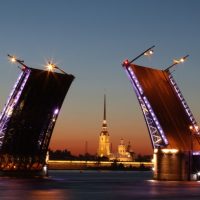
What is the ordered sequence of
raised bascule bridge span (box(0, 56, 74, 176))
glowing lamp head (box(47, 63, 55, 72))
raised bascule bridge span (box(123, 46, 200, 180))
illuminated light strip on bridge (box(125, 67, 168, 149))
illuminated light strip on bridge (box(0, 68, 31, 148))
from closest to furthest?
illuminated light strip on bridge (box(0, 68, 31, 148)) → raised bascule bridge span (box(0, 56, 74, 176)) → glowing lamp head (box(47, 63, 55, 72)) → illuminated light strip on bridge (box(125, 67, 168, 149)) → raised bascule bridge span (box(123, 46, 200, 180))

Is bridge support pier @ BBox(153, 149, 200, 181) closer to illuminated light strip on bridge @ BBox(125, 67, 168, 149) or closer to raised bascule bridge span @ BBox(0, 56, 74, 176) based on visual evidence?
illuminated light strip on bridge @ BBox(125, 67, 168, 149)

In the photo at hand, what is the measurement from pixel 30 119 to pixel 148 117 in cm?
1291

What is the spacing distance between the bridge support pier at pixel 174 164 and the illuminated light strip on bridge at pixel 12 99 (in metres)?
16.4

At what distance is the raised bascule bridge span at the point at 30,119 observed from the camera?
62750mm

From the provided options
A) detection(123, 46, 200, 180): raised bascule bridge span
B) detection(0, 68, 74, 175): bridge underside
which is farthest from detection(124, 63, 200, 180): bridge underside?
detection(0, 68, 74, 175): bridge underside

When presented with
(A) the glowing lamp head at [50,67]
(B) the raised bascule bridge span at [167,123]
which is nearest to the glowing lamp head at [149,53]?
(B) the raised bascule bridge span at [167,123]

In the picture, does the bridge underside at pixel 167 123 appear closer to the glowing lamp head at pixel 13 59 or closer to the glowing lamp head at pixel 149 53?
the glowing lamp head at pixel 149 53

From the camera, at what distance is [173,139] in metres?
66.6

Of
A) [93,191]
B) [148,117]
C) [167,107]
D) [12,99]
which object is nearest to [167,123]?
[167,107]

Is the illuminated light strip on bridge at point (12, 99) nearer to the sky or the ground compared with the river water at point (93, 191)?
nearer to the sky

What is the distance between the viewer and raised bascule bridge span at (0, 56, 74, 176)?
206ft

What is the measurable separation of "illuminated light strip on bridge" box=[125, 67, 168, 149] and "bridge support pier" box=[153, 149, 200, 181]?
112cm

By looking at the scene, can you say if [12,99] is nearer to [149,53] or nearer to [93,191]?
[149,53]

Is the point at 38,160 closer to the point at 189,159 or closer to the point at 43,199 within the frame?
the point at 189,159
